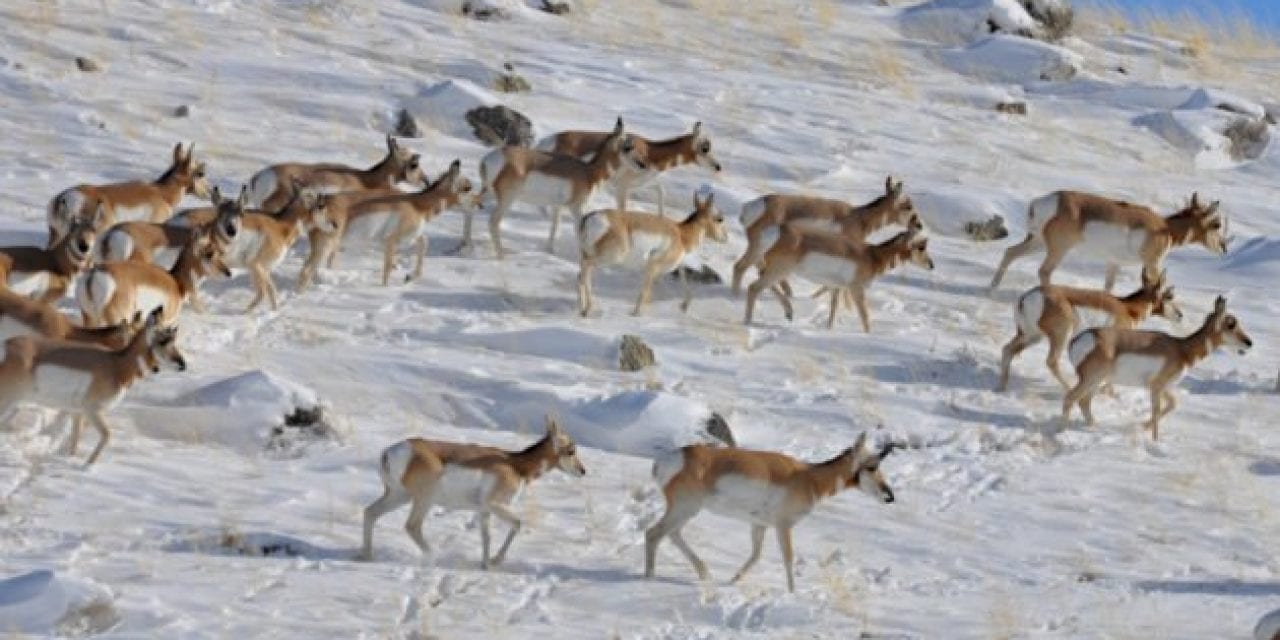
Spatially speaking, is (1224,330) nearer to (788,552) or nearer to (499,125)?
(788,552)

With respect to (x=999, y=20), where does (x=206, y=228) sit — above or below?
below

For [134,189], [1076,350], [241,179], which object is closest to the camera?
[1076,350]

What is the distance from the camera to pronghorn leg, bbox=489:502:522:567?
1305 cm

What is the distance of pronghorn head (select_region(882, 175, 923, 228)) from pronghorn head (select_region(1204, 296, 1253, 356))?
12.5ft

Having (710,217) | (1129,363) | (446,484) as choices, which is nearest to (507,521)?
(446,484)

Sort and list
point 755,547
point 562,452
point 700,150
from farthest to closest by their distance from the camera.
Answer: point 700,150
point 562,452
point 755,547

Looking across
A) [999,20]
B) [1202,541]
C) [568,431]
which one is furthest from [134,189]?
[999,20]

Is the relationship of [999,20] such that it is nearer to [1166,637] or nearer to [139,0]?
[139,0]

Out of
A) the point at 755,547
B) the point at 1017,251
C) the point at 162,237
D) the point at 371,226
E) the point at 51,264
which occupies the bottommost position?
the point at 755,547

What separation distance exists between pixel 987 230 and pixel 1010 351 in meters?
5.58

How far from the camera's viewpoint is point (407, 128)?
24953 mm

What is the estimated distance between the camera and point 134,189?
→ 19797 mm

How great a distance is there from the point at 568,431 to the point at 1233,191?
14.0 meters

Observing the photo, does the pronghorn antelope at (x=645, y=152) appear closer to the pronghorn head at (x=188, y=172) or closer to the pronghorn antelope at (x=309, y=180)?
the pronghorn antelope at (x=309, y=180)
